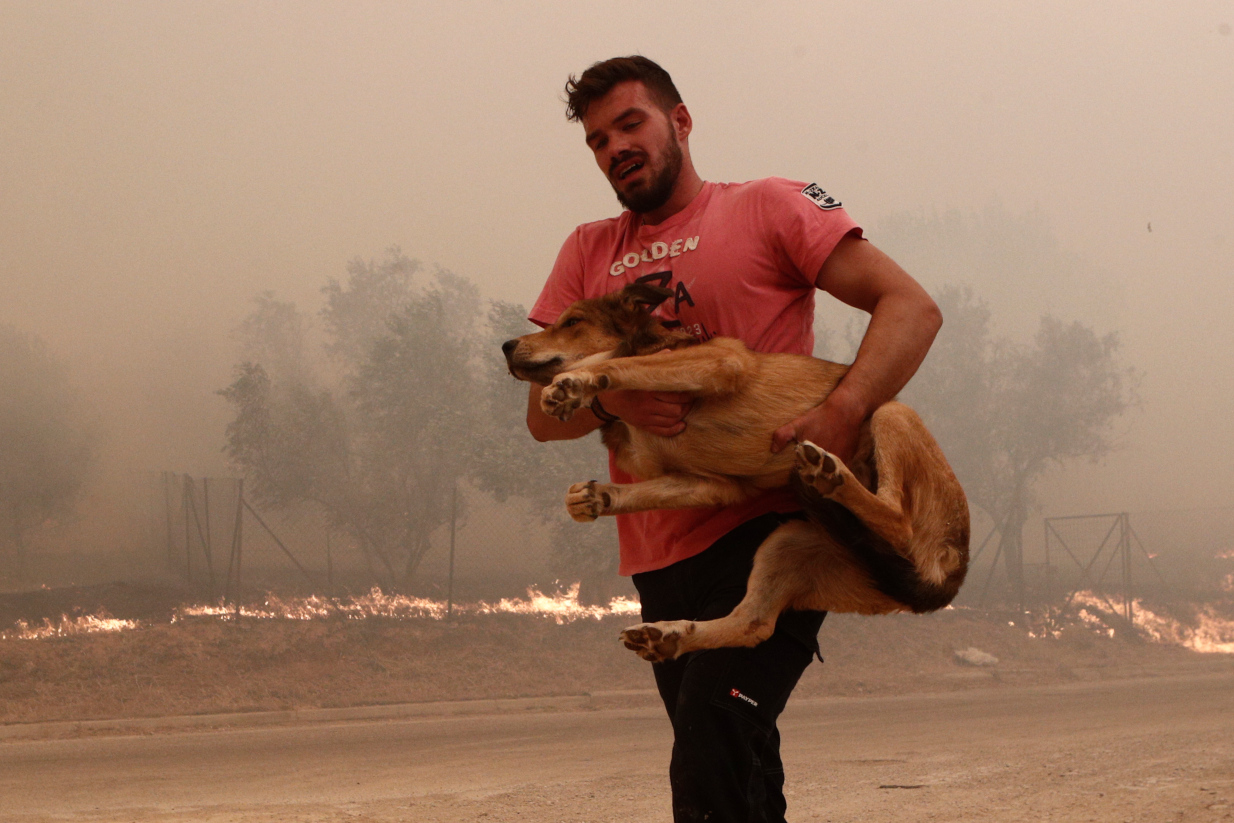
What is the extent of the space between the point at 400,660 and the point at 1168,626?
16.7 meters

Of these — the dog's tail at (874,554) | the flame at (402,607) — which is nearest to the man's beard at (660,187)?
the dog's tail at (874,554)

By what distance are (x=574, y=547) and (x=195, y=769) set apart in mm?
10169

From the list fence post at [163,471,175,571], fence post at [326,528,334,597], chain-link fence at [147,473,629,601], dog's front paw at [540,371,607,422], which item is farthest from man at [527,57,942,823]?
fence post at [163,471,175,571]

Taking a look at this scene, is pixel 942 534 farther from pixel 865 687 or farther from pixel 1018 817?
pixel 865 687

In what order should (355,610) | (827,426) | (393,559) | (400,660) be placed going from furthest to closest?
(393,559)
(355,610)
(400,660)
(827,426)

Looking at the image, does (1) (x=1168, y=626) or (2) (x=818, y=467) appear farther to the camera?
(1) (x=1168, y=626)

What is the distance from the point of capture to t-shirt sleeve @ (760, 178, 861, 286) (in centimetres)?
266

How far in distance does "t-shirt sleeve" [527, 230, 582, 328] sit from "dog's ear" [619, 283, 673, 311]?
1.31ft

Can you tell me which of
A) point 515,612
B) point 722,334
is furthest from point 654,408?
point 515,612

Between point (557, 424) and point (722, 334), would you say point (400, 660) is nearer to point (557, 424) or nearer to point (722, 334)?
point (557, 424)

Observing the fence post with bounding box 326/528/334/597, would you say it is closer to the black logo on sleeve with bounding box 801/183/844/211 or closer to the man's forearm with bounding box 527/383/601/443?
the man's forearm with bounding box 527/383/601/443

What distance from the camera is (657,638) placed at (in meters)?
2.48

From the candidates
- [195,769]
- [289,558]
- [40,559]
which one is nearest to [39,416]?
[40,559]

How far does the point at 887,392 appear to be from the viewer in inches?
104
